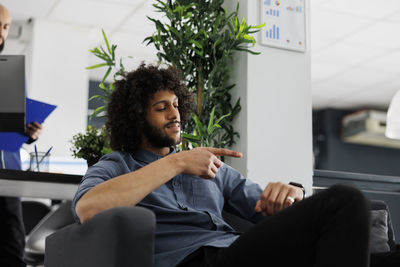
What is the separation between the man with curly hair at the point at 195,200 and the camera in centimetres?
113

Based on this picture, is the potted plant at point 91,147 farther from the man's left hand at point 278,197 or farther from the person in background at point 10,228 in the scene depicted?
the man's left hand at point 278,197

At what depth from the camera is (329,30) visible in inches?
219

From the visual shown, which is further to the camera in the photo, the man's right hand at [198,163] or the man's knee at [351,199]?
the man's right hand at [198,163]

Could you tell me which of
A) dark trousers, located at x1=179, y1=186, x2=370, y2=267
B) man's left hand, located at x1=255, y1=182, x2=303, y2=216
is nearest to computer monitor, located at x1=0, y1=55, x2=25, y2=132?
man's left hand, located at x1=255, y1=182, x2=303, y2=216

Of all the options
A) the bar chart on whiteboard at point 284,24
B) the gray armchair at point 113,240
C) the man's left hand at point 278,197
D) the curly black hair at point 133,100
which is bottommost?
the gray armchair at point 113,240

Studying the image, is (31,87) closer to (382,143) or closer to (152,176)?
(152,176)

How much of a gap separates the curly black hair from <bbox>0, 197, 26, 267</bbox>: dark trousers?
920mm

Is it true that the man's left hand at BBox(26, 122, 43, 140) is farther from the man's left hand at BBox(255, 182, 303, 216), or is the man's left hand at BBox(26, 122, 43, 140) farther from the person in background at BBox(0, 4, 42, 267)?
the man's left hand at BBox(255, 182, 303, 216)

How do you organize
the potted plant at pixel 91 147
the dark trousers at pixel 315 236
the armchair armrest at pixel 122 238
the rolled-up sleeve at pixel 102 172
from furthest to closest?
the potted plant at pixel 91 147 < the rolled-up sleeve at pixel 102 172 < the armchair armrest at pixel 122 238 < the dark trousers at pixel 315 236

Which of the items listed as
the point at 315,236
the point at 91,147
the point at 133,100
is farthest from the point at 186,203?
the point at 91,147

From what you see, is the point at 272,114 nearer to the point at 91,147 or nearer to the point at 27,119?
the point at 91,147

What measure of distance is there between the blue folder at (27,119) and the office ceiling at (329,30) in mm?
2539

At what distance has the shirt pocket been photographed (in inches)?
68.6

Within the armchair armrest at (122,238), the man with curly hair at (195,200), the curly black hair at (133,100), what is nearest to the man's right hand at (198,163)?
the man with curly hair at (195,200)
